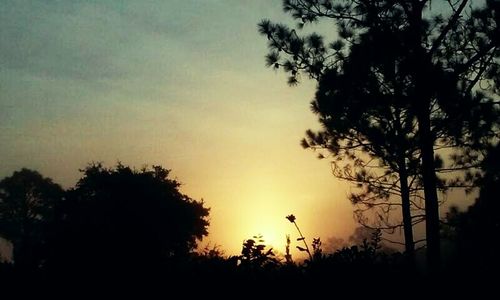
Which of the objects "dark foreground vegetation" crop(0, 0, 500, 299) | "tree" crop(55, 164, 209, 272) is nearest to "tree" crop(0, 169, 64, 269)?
"tree" crop(55, 164, 209, 272)

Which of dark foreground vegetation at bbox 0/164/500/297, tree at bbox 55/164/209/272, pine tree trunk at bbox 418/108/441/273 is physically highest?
tree at bbox 55/164/209/272

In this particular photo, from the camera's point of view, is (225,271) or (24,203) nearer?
(225,271)

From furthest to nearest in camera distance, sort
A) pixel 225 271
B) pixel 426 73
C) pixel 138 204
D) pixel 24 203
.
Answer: pixel 24 203, pixel 138 204, pixel 426 73, pixel 225 271

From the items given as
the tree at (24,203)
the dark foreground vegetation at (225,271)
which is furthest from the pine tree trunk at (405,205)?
the tree at (24,203)

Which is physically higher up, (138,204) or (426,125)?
(138,204)

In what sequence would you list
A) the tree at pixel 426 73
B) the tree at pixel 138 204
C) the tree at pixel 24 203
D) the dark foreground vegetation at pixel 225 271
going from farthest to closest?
the tree at pixel 24 203
the tree at pixel 138 204
the tree at pixel 426 73
the dark foreground vegetation at pixel 225 271

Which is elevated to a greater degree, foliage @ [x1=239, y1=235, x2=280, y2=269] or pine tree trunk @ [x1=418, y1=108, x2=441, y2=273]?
pine tree trunk @ [x1=418, y1=108, x2=441, y2=273]

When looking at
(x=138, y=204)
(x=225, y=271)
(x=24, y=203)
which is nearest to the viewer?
(x=225, y=271)

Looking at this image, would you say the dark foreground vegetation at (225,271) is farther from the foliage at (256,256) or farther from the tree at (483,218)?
the tree at (483,218)

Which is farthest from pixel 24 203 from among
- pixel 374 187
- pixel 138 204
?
pixel 374 187

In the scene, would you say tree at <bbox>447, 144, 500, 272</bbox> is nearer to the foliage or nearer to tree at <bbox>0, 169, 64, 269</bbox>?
the foliage

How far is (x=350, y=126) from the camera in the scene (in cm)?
1427

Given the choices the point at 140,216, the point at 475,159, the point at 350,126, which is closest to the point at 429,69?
the point at 350,126

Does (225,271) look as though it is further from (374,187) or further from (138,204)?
(138,204)
